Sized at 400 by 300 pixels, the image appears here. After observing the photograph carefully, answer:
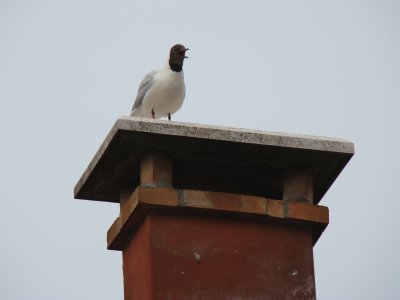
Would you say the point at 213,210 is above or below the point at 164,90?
below

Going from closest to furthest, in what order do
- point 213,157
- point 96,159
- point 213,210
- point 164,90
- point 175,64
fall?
point 213,210
point 213,157
point 96,159
point 164,90
point 175,64

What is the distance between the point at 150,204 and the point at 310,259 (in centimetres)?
114

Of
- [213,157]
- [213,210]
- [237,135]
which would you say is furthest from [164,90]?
[213,210]

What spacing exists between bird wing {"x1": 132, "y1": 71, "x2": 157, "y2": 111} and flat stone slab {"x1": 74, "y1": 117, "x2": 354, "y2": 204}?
4.82 m

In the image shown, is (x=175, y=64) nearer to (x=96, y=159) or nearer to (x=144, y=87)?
(x=144, y=87)

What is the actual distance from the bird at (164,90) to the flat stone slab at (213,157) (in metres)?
4.66

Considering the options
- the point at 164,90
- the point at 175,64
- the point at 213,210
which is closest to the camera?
the point at 213,210

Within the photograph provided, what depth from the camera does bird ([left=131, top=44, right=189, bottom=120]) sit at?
42.2 ft

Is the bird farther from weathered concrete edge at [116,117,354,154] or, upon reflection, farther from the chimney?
weathered concrete edge at [116,117,354,154]

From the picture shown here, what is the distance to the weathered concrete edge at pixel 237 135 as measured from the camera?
7.42 metres

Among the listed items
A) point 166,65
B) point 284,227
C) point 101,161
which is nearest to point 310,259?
point 284,227

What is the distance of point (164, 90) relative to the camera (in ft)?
42.1

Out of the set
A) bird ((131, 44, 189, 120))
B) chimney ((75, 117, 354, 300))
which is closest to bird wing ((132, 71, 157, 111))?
bird ((131, 44, 189, 120))

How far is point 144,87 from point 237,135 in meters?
5.61
